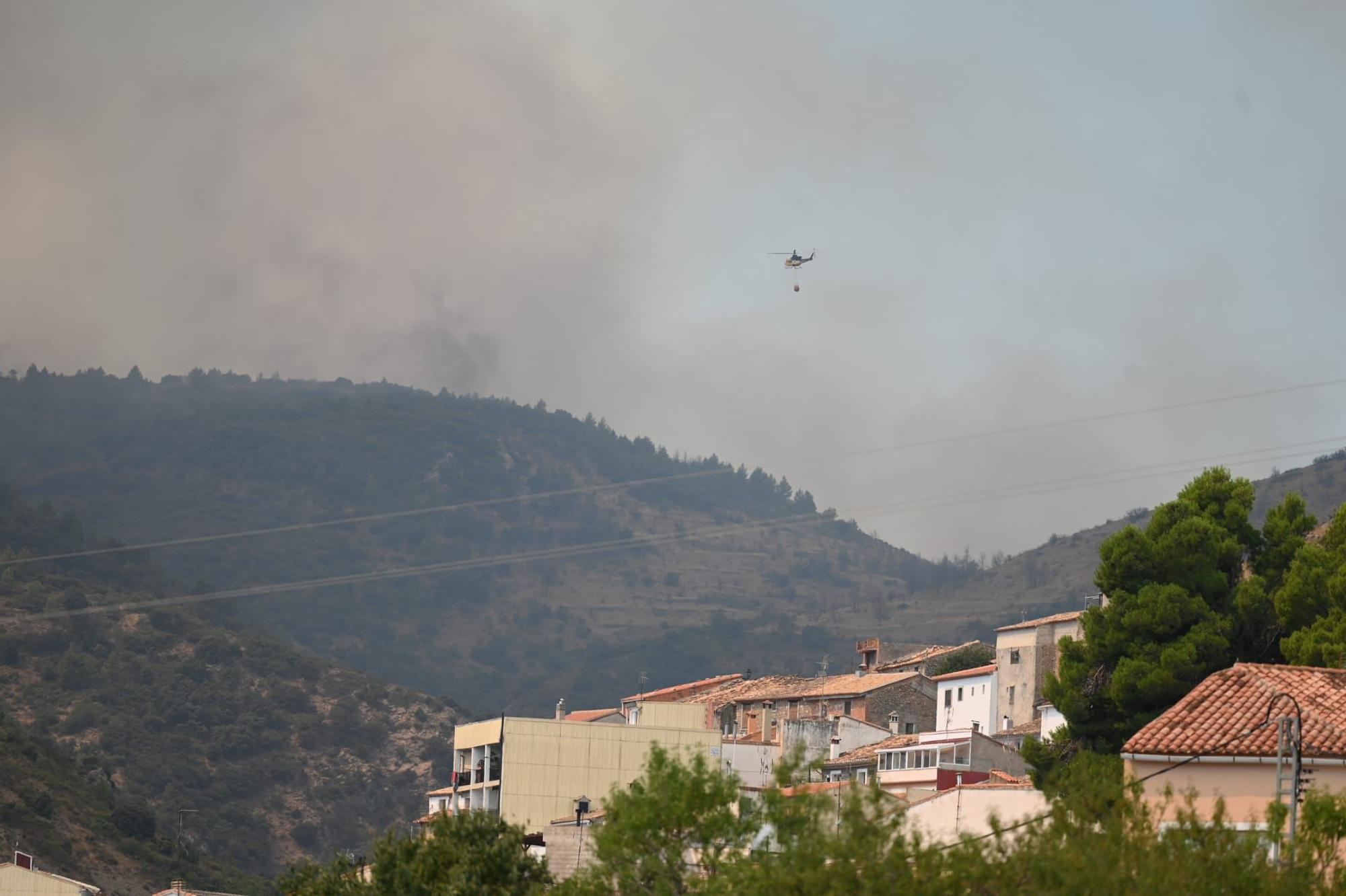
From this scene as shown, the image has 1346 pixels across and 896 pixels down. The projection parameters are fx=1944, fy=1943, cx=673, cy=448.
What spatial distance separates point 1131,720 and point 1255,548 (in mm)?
7744

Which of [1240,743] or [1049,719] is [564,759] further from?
[1240,743]

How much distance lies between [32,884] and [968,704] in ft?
Answer: 159

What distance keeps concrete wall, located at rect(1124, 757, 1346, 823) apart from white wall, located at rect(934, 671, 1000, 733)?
6235 centimetres

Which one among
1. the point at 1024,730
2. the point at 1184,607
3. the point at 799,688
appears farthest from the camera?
the point at 799,688

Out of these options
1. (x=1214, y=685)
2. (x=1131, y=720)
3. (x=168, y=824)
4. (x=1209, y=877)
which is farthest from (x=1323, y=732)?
(x=168, y=824)

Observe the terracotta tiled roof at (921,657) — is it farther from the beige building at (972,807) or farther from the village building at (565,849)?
the beige building at (972,807)

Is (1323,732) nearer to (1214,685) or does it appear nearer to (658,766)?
(1214,685)

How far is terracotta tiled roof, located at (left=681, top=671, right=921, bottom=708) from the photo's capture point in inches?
4129

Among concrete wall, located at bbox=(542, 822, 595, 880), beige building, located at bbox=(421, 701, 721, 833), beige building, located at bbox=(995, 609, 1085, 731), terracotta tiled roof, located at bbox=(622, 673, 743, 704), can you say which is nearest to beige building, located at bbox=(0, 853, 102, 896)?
beige building, located at bbox=(421, 701, 721, 833)

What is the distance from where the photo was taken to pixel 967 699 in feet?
336

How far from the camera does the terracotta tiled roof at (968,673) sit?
101312 mm

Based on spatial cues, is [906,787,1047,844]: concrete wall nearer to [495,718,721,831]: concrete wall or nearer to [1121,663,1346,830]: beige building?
[1121,663,1346,830]: beige building

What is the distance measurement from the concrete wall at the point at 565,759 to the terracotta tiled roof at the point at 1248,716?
5048 centimetres

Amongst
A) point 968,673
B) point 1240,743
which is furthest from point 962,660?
point 1240,743
